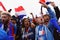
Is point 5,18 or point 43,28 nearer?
point 5,18

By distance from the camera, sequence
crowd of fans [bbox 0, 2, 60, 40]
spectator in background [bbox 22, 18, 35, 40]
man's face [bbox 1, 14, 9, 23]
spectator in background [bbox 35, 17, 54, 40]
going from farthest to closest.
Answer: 1. spectator in background [bbox 22, 18, 35, 40]
2. spectator in background [bbox 35, 17, 54, 40]
3. crowd of fans [bbox 0, 2, 60, 40]
4. man's face [bbox 1, 14, 9, 23]

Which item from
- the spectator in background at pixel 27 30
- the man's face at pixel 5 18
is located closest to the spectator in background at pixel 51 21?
the spectator in background at pixel 27 30

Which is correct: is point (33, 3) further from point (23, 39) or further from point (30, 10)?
point (23, 39)

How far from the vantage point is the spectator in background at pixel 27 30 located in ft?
14.4

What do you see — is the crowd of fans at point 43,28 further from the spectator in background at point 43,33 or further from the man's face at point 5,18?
the man's face at point 5,18

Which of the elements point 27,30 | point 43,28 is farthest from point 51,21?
point 27,30

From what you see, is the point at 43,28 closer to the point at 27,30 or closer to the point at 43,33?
the point at 43,33

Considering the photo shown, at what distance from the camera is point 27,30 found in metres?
4.50

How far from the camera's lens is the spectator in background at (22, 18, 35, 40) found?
4391 mm

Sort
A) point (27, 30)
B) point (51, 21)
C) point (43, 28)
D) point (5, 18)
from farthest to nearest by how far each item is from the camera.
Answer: point (27, 30) → point (43, 28) → point (51, 21) → point (5, 18)

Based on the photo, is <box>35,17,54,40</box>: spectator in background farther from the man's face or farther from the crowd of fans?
the man's face

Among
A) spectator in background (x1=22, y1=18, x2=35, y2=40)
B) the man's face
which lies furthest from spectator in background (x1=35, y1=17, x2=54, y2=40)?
the man's face

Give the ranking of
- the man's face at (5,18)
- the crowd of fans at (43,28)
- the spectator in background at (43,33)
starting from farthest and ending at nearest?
the spectator in background at (43,33) < the crowd of fans at (43,28) < the man's face at (5,18)

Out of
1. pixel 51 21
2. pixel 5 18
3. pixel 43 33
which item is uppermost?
pixel 5 18
